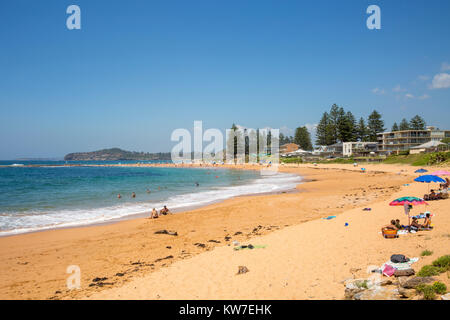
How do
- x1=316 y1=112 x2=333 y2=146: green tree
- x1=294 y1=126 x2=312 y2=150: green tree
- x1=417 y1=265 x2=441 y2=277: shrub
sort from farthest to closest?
1. x1=294 y1=126 x2=312 y2=150: green tree
2. x1=316 y1=112 x2=333 y2=146: green tree
3. x1=417 y1=265 x2=441 y2=277: shrub

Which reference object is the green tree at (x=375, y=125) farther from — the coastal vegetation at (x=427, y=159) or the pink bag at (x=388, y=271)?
the pink bag at (x=388, y=271)

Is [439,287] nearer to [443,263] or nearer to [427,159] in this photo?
[443,263]

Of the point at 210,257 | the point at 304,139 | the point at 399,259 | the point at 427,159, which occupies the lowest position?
the point at 210,257

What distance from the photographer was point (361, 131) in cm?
8250

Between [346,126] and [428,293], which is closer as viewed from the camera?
[428,293]

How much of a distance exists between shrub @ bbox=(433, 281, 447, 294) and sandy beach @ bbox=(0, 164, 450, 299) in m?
0.44

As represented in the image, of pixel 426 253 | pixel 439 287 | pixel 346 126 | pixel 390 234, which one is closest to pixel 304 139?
pixel 346 126

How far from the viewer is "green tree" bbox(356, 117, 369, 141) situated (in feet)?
269

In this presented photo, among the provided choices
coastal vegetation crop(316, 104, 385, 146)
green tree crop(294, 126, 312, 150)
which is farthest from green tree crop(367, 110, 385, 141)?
green tree crop(294, 126, 312, 150)

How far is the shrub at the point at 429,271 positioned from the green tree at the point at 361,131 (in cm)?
8609

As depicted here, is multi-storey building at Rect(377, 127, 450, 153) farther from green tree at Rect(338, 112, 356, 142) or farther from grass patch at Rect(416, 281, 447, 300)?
grass patch at Rect(416, 281, 447, 300)

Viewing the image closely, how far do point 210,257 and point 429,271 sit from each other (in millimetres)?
5366

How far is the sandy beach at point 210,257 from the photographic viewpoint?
5.94 meters

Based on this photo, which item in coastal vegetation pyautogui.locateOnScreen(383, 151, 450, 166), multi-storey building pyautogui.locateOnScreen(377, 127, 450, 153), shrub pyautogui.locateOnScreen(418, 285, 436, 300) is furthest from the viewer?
multi-storey building pyautogui.locateOnScreen(377, 127, 450, 153)
